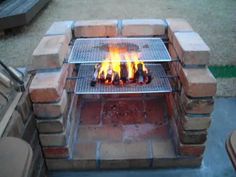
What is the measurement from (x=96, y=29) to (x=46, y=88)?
83cm

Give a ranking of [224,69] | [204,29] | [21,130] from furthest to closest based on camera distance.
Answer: [204,29], [224,69], [21,130]

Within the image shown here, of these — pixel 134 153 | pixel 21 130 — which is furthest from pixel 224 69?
pixel 21 130

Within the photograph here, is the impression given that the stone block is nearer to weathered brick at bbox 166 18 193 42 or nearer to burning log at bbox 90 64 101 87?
burning log at bbox 90 64 101 87

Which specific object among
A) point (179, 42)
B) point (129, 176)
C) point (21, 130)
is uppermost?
point (179, 42)

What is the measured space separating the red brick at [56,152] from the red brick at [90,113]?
0.48m

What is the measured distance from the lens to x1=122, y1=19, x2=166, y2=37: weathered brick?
7.78 ft

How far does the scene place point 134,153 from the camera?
2246mm

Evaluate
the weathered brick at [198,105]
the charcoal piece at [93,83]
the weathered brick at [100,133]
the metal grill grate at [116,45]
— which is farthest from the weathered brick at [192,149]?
the charcoal piece at [93,83]

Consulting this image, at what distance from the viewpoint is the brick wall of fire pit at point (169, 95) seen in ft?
6.12

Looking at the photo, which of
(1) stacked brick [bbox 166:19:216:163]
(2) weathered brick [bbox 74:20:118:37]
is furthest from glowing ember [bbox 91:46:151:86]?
(1) stacked brick [bbox 166:19:216:163]

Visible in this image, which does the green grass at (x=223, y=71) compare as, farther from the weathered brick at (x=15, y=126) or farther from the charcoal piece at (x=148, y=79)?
the weathered brick at (x=15, y=126)

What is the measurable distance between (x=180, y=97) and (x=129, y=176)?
75 centimetres

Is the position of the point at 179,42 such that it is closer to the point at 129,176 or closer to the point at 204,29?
the point at 129,176

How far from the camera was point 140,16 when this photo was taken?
5.76 metres
